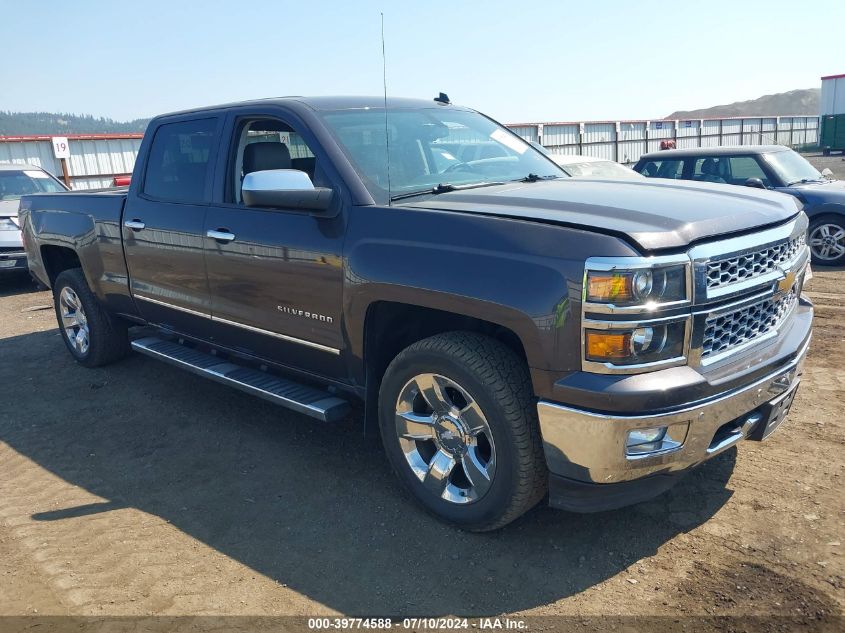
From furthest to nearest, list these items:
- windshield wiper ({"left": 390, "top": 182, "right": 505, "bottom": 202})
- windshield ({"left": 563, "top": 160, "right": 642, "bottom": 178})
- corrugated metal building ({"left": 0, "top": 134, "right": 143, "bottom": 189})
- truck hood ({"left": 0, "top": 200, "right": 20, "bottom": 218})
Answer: corrugated metal building ({"left": 0, "top": 134, "right": 143, "bottom": 189})
windshield ({"left": 563, "top": 160, "right": 642, "bottom": 178})
truck hood ({"left": 0, "top": 200, "right": 20, "bottom": 218})
windshield wiper ({"left": 390, "top": 182, "right": 505, "bottom": 202})

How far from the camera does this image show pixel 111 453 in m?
4.48

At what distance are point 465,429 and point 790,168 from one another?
8.35m

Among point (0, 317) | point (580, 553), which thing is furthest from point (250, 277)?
point (0, 317)

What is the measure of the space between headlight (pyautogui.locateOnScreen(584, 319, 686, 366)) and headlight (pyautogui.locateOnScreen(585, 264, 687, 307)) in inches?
3.9

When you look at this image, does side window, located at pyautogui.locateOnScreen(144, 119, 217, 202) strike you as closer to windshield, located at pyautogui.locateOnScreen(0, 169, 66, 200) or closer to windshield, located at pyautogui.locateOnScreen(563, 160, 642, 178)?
windshield, located at pyautogui.locateOnScreen(563, 160, 642, 178)

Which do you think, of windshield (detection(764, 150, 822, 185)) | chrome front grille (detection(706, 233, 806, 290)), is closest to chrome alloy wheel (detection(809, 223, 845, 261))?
windshield (detection(764, 150, 822, 185))

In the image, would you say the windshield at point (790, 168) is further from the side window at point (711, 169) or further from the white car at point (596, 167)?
the white car at point (596, 167)

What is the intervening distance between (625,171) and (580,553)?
29.5 ft

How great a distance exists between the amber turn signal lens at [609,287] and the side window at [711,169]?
7594 millimetres

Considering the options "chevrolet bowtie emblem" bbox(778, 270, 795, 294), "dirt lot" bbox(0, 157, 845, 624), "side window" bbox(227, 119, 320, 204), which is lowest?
"dirt lot" bbox(0, 157, 845, 624)

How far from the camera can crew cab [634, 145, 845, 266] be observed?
9.05 m

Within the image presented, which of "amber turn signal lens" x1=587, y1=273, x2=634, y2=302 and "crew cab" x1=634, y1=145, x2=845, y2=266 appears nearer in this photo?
"amber turn signal lens" x1=587, y1=273, x2=634, y2=302

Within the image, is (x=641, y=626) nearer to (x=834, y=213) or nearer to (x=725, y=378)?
(x=725, y=378)

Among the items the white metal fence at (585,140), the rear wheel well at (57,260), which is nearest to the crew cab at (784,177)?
the white metal fence at (585,140)
